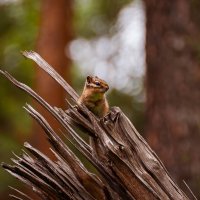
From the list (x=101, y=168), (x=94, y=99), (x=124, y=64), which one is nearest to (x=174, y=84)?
(x=94, y=99)

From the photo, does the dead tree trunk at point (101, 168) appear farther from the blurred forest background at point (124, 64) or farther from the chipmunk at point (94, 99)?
the blurred forest background at point (124, 64)

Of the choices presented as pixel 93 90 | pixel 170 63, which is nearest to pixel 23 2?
pixel 170 63

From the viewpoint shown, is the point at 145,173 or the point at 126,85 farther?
the point at 126,85

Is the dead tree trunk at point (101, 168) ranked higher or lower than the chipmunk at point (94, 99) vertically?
lower

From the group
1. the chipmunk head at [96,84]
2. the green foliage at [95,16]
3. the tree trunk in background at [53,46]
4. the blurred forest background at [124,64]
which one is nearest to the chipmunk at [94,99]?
the chipmunk head at [96,84]

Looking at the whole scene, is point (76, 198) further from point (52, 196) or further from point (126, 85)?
point (126, 85)
